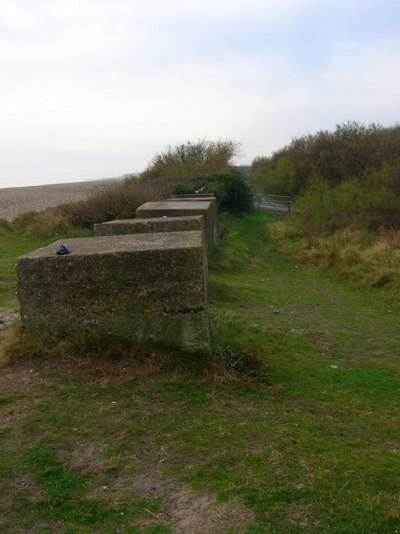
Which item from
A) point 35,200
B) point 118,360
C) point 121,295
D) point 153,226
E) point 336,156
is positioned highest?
point 336,156

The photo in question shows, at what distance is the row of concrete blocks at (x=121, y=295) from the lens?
4258 millimetres

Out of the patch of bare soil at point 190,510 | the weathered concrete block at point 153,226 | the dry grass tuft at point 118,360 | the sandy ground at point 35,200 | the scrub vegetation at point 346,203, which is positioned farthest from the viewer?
the sandy ground at point 35,200

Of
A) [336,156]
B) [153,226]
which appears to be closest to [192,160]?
[336,156]

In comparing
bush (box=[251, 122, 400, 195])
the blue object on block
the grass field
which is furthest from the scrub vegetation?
the blue object on block

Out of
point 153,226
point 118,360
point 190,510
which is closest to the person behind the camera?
point 190,510

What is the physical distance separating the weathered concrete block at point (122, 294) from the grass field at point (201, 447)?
28 cm

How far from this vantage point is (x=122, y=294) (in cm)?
429

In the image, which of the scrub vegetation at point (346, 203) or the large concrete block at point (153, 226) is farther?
the scrub vegetation at point (346, 203)

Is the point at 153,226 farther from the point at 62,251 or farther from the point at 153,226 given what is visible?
the point at 62,251

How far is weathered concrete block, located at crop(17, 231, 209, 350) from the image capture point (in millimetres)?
4258

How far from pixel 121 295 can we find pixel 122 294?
12 mm

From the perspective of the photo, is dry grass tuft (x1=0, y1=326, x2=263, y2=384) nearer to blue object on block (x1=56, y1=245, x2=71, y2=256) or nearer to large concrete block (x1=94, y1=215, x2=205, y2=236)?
blue object on block (x1=56, y1=245, x2=71, y2=256)

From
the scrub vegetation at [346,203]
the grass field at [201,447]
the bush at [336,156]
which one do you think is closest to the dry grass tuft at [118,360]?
the grass field at [201,447]

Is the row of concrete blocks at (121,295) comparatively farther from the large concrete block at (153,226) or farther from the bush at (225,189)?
the bush at (225,189)
